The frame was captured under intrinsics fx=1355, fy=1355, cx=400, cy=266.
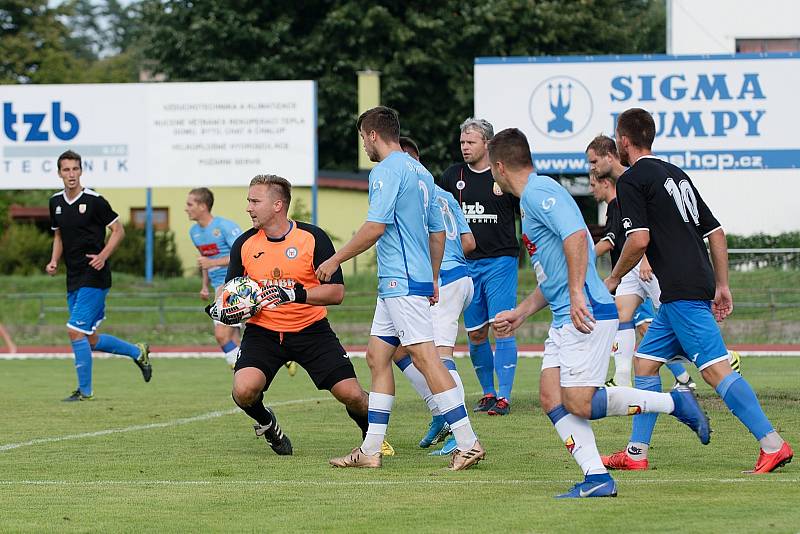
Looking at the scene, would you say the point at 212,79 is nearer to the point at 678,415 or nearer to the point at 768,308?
the point at 768,308

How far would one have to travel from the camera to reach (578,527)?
620 centimetres

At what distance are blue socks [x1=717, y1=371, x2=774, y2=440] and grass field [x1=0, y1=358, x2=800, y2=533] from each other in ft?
0.96

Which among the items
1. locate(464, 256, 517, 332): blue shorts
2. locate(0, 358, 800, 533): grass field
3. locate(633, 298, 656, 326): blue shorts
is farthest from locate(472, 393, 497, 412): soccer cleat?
locate(633, 298, 656, 326): blue shorts

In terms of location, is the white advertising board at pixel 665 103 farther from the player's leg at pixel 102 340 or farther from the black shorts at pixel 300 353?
the black shorts at pixel 300 353

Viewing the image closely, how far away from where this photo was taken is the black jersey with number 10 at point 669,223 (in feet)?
26.0

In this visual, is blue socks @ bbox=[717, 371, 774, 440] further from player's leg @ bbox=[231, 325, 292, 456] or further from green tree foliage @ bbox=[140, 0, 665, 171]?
green tree foliage @ bbox=[140, 0, 665, 171]

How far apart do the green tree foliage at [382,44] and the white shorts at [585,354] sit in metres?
33.1

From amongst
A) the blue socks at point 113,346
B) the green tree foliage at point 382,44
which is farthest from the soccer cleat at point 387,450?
the green tree foliage at point 382,44

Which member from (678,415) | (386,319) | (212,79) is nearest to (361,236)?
(386,319)

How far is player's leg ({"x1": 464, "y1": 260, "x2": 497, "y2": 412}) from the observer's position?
11680mm

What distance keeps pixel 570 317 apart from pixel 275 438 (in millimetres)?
2854

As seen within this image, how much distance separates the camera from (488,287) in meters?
11.7

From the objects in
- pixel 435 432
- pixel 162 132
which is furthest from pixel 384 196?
pixel 162 132

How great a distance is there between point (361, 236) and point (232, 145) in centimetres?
2049
